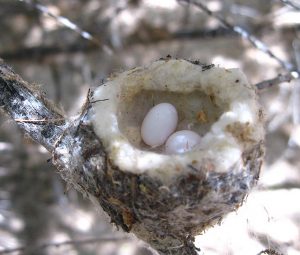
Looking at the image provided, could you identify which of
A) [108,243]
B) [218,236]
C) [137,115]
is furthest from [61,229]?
[137,115]

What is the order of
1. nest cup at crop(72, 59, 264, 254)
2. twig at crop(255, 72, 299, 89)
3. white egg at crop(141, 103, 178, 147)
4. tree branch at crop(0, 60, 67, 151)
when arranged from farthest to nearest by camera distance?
twig at crop(255, 72, 299, 89)
white egg at crop(141, 103, 178, 147)
tree branch at crop(0, 60, 67, 151)
nest cup at crop(72, 59, 264, 254)

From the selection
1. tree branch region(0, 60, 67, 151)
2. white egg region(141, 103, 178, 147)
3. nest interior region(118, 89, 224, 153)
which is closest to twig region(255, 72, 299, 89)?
nest interior region(118, 89, 224, 153)

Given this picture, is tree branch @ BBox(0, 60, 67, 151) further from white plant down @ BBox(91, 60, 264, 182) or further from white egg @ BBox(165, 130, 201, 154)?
white egg @ BBox(165, 130, 201, 154)

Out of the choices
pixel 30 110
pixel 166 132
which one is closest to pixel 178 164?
pixel 166 132

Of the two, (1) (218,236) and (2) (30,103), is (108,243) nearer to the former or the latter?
(1) (218,236)

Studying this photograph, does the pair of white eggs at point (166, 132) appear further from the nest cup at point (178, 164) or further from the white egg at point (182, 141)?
the nest cup at point (178, 164)

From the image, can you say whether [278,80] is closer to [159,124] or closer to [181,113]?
[181,113]
